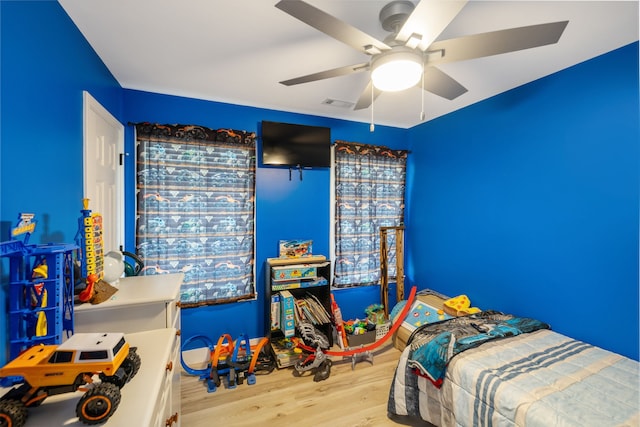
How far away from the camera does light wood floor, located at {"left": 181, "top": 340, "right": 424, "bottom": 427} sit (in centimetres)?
193

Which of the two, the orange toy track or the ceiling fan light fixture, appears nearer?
the ceiling fan light fixture

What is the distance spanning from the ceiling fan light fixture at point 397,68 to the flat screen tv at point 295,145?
5.10ft

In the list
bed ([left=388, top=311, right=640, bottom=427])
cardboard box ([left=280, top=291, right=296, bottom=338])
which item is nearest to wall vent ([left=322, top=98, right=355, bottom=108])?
cardboard box ([left=280, top=291, right=296, bottom=338])

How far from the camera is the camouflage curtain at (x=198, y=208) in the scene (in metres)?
2.46

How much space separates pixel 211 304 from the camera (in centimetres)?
265

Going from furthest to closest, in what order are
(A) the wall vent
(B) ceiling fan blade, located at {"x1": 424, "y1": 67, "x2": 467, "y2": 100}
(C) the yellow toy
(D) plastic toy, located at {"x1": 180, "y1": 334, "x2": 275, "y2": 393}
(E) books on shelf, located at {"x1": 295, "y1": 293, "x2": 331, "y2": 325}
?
(E) books on shelf, located at {"x1": 295, "y1": 293, "x2": 331, "y2": 325}, (A) the wall vent, (C) the yellow toy, (D) plastic toy, located at {"x1": 180, "y1": 334, "x2": 275, "y2": 393}, (B) ceiling fan blade, located at {"x1": 424, "y1": 67, "x2": 467, "y2": 100}

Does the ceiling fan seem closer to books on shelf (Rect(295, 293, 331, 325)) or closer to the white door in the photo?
the white door

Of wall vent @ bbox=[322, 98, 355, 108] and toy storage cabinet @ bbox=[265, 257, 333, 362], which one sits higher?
wall vent @ bbox=[322, 98, 355, 108]

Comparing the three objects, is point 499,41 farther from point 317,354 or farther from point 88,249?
point 317,354

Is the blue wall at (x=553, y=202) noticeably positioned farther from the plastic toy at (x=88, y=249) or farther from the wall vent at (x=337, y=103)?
the plastic toy at (x=88, y=249)

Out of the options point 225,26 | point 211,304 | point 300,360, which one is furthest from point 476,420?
point 225,26

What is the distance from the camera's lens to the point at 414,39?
1.22m

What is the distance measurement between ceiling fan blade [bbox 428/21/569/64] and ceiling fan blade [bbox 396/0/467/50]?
0.09 metres

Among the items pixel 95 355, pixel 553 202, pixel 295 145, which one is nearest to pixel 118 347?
pixel 95 355
